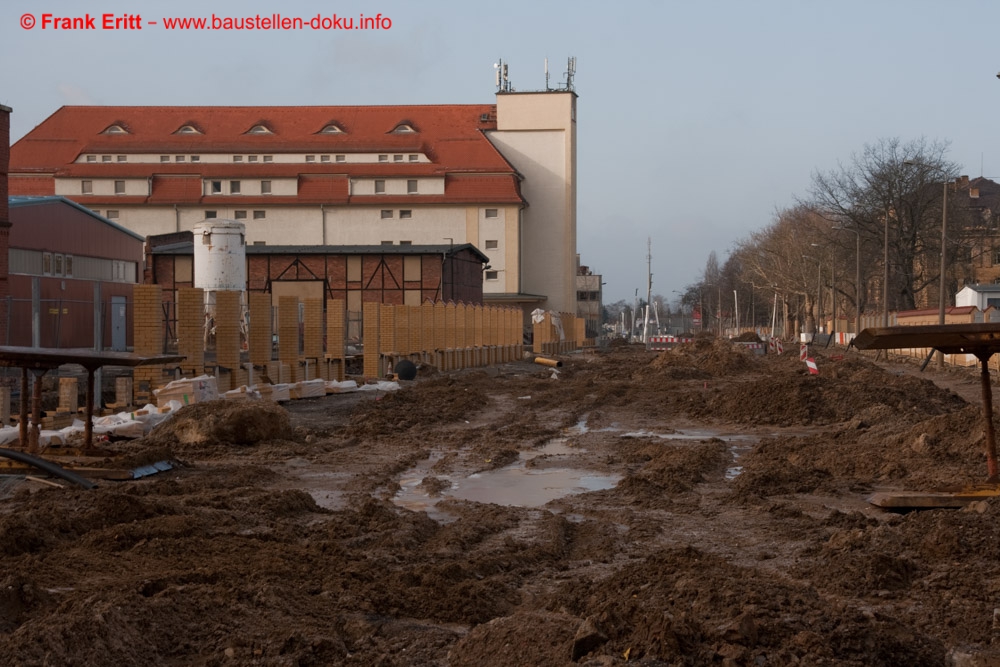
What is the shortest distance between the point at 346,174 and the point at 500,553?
72035mm

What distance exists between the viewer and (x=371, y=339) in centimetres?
3036

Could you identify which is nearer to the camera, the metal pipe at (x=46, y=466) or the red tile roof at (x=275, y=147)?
the metal pipe at (x=46, y=466)

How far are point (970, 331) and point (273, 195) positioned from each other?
2785 inches

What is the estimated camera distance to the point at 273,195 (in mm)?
77062

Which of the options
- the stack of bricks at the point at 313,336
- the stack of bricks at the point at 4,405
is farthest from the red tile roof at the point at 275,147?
the stack of bricks at the point at 4,405

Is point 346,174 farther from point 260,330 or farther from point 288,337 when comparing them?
point 260,330

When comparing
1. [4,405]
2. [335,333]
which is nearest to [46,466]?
[4,405]

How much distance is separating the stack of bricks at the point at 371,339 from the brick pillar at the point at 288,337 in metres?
5.01

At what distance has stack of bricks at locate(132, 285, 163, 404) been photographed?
1930cm

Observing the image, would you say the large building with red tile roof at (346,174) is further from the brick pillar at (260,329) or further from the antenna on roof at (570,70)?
the brick pillar at (260,329)

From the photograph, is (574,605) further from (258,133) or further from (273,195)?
(258,133)

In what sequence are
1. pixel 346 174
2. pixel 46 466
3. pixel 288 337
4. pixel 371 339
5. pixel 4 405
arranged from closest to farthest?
1. pixel 46 466
2. pixel 4 405
3. pixel 288 337
4. pixel 371 339
5. pixel 346 174

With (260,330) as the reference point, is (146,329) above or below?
above

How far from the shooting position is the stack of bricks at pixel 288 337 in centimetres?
2483
